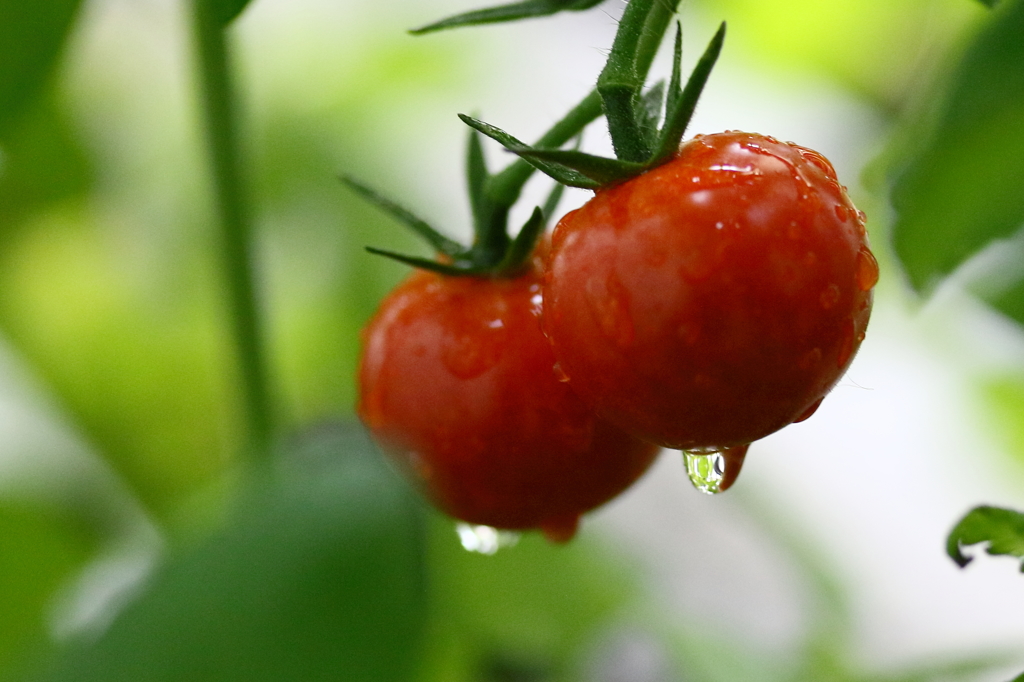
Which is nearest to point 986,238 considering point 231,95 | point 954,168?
point 954,168

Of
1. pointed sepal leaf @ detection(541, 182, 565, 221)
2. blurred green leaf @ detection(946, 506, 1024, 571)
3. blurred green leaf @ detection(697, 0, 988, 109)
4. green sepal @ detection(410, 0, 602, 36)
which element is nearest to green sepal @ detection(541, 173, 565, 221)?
pointed sepal leaf @ detection(541, 182, 565, 221)

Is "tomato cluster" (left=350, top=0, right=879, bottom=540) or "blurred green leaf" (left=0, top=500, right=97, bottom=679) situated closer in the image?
"tomato cluster" (left=350, top=0, right=879, bottom=540)

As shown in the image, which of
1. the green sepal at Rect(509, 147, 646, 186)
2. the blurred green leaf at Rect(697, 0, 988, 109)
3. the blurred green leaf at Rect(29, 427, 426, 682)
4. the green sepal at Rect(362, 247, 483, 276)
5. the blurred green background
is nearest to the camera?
the green sepal at Rect(509, 147, 646, 186)

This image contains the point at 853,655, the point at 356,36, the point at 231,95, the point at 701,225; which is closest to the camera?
the point at 701,225

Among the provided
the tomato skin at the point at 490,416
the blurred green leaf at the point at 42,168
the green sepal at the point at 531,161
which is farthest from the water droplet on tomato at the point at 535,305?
the blurred green leaf at the point at 42,168

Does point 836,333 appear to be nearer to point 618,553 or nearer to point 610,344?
point 610,344

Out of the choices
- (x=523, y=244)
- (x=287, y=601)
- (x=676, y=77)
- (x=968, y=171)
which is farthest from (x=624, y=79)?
(x=287, y=601)

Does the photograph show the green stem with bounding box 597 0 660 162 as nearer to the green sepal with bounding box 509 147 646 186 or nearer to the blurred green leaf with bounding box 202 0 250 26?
Result: the green sepal with bounding box 509 147 646 186
